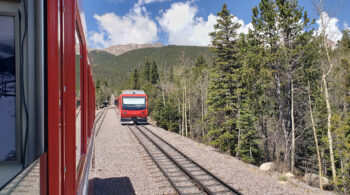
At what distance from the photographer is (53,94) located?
1.02 m

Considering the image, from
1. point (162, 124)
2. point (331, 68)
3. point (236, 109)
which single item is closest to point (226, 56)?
point (236, 109)

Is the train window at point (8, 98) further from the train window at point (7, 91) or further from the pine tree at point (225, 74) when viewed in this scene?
the pine tree at point (225, 74)

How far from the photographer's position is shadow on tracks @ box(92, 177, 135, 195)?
713 centimetres

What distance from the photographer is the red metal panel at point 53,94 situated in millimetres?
1006

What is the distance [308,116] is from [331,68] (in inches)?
213

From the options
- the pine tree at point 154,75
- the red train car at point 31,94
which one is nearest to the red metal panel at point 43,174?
the red train car at point 31,94

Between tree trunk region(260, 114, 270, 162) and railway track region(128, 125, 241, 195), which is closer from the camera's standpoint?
railway track region(128, 125, 241, 195)

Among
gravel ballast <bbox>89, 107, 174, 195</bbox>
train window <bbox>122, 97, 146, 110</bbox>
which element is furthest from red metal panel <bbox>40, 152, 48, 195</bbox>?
train window <bbox>122, 97, 146, 110</bbox>

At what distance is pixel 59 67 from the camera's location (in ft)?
3.56

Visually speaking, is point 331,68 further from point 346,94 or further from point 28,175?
point 28,175

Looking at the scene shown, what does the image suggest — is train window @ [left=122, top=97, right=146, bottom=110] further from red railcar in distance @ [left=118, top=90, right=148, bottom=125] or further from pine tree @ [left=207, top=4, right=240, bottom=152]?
pine tree @ [left=207, top=4, right=240, bottom=152]

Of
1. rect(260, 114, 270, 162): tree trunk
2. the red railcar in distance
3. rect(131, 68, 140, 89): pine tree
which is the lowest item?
rect(260, 114, 270, 162): tree trunk

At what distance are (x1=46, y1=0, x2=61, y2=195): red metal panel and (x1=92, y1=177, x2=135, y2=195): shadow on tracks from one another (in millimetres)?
6582

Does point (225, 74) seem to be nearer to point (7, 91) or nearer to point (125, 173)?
point (125, 173)
